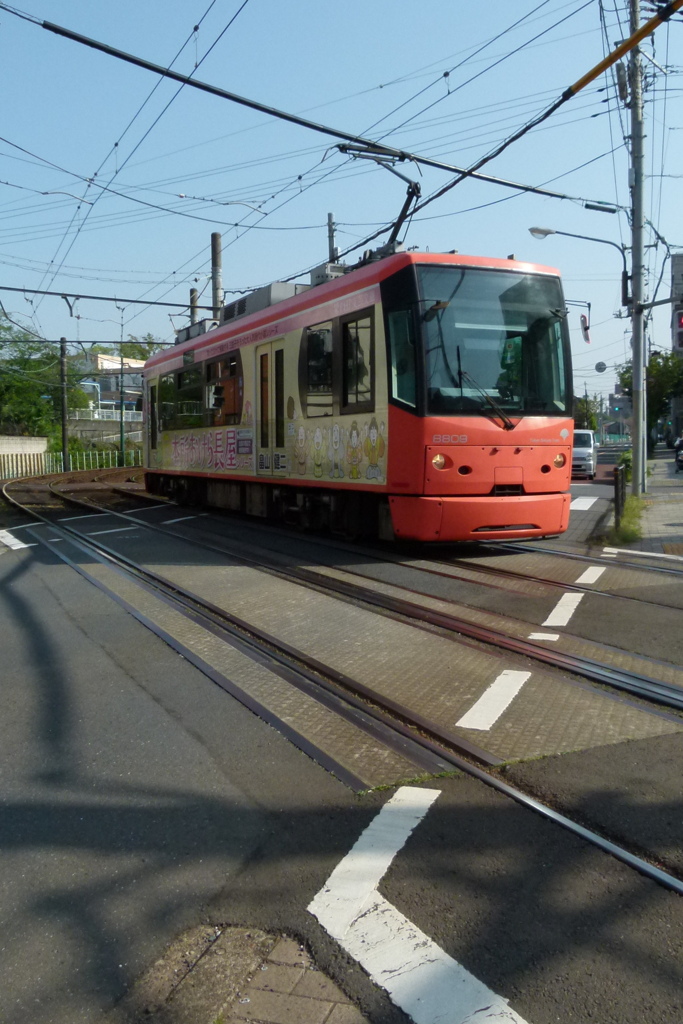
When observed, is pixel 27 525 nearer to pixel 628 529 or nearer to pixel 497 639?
pixel 628 529

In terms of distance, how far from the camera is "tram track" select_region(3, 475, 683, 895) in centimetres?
349

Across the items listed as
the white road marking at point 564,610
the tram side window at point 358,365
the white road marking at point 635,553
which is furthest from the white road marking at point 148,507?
the white road marking at point 564,610

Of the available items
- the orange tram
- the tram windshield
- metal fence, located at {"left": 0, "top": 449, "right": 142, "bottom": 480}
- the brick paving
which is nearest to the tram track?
the brick paving

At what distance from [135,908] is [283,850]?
2.06ft

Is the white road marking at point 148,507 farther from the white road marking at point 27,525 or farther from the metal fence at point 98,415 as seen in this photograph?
the metal fence at point 98,415

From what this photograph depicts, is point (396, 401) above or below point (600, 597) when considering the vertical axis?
above

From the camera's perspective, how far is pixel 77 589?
31.2 feet

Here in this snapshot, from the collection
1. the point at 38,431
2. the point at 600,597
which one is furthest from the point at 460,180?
the point at 38,431

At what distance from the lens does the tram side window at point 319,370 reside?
12.1 metres

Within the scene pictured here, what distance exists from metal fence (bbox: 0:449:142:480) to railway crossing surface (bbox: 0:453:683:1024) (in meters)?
40.1

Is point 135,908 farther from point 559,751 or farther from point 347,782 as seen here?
point 559,751

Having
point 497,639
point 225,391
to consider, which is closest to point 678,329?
point 225,391

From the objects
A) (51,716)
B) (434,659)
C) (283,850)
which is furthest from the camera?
(434,659)

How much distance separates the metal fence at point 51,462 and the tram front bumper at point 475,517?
35.7 metres
